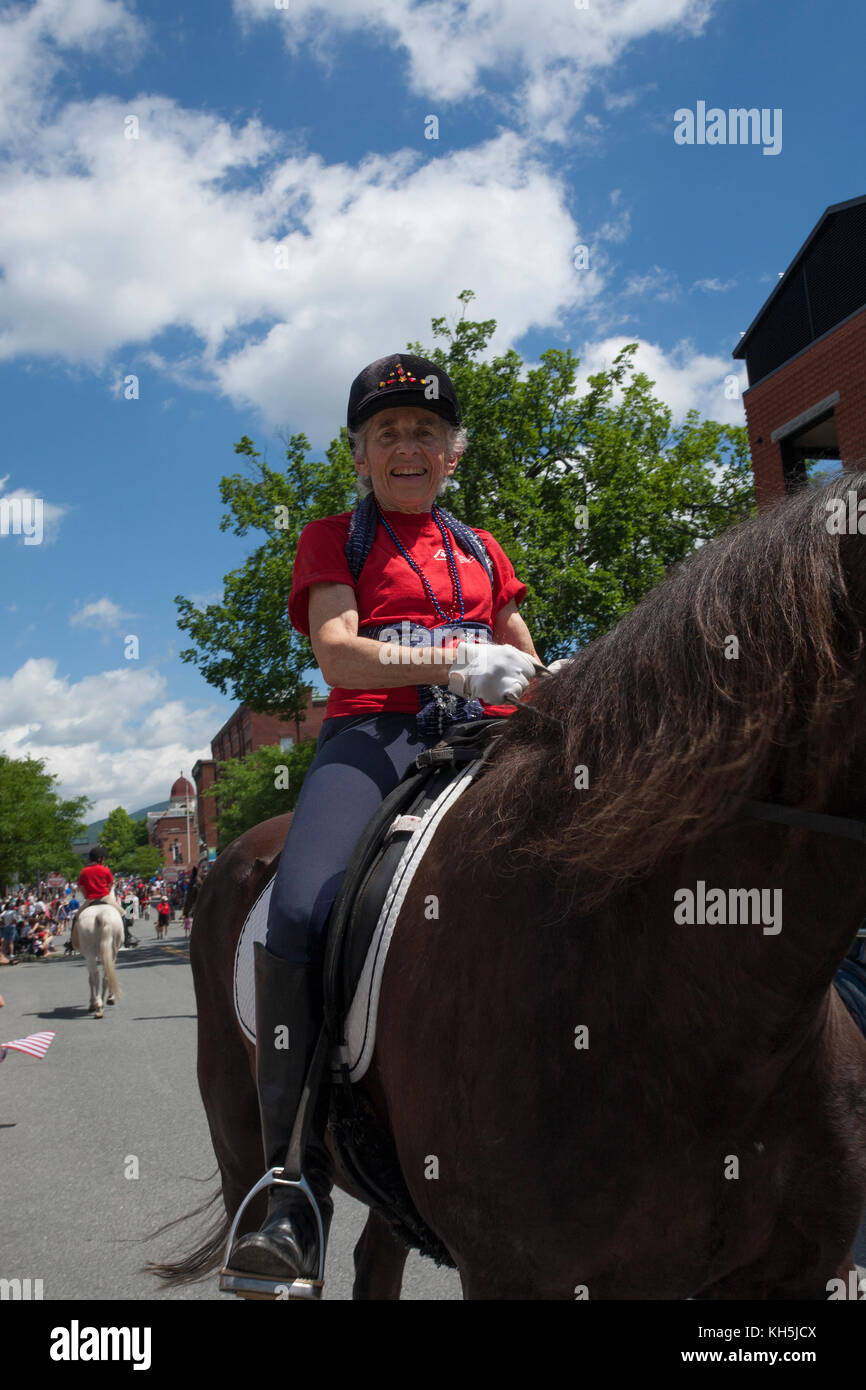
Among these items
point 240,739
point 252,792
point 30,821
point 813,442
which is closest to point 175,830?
point 240,739

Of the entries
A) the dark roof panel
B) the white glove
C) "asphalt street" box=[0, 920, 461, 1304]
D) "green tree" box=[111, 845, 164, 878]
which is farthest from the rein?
"green tree" box=[111, 845, 164, 878]

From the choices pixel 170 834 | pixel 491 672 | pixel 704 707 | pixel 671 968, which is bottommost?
pixel 671 968

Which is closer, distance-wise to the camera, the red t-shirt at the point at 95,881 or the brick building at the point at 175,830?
the red t-shirt at the point at 95,881

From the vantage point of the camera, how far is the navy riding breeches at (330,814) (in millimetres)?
2424

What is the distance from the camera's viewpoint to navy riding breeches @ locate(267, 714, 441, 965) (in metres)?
2.42

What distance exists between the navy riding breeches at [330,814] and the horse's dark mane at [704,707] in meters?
0.58

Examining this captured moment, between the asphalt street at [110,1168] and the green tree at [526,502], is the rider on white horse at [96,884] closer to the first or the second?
the asphalt street at [110,1168]

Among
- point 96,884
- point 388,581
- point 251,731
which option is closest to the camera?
point 388,581

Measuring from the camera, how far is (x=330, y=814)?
8.36ft

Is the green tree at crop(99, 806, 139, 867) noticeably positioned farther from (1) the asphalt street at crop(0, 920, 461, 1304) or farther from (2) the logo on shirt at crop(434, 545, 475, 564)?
(2) the logo on shirt at crop(434, 545, 475, 564)

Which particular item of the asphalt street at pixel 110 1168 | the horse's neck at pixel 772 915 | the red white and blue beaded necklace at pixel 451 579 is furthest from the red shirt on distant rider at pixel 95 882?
the horse's neck at pixel 772 915

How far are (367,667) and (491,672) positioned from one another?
34cm

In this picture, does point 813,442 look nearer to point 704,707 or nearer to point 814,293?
point 814,293

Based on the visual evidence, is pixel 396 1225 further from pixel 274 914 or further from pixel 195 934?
pixel 195 934
